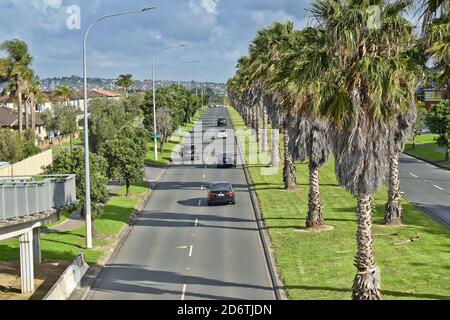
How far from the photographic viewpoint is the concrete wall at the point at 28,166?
158 feet

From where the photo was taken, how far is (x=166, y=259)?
93.9ft

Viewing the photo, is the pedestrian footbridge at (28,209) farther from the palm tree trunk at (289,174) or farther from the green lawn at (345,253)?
the palm tree trunk at (289,174)

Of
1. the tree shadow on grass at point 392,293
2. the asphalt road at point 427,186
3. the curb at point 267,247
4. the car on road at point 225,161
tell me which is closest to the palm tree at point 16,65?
the car on road at point 225,161

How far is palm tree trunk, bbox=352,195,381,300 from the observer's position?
771 inches

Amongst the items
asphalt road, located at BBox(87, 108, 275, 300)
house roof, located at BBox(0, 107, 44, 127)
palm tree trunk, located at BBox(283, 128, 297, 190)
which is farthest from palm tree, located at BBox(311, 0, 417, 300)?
house roof, located at BBox(0, 107, 44, 127)

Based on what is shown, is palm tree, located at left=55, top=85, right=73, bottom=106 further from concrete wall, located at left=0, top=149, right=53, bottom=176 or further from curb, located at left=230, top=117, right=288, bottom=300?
curb, located at left=230, top=117, right=288, bottom=300

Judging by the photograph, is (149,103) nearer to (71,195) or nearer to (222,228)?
(222,228)

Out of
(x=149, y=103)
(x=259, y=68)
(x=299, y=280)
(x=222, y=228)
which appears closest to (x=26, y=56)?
(x=149, y=103)

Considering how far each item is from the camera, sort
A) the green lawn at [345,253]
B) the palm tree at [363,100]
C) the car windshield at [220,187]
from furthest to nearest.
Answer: the car windshield at [220,187] < the green lawn at [345,253] < the palm tree at [363,100]

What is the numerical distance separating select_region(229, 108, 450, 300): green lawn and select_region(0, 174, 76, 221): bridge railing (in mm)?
8793

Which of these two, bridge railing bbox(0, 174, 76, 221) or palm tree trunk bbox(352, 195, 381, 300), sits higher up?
bridge railing bbox(0, 174, 76, 221)

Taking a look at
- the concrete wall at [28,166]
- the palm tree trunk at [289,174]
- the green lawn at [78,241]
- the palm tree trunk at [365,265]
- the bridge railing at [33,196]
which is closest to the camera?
the palm tree trunk at [365,265]

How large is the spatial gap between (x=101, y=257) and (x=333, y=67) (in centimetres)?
1413
